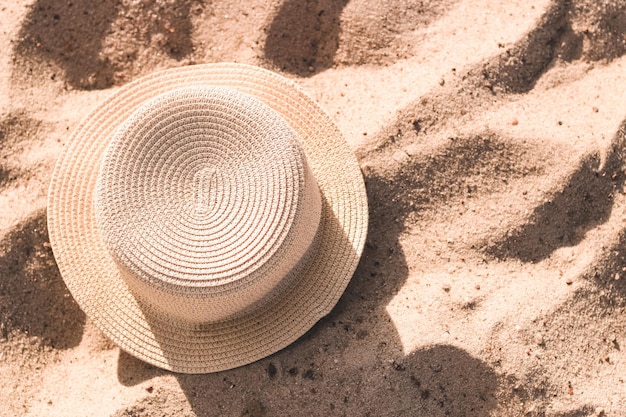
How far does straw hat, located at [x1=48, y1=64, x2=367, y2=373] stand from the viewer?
7.45 feet

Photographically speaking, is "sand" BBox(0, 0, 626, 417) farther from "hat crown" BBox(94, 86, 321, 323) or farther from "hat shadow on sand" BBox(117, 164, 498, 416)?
"hat crown" BBox(94, 86, 321, 323)

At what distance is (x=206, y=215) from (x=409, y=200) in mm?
774

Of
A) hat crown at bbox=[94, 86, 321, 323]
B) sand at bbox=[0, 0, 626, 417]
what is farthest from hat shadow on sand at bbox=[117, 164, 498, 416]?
hat crown at bbox=[94, 86, 321, 323]

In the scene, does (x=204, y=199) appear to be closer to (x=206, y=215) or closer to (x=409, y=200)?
(x=206, y=215)

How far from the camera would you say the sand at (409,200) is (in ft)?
8.29

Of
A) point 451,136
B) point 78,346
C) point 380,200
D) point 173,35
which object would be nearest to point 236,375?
point 78,346

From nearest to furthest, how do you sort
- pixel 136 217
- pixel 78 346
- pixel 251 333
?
pixel 136 217 → pixel 251 333 → pixel 78 346

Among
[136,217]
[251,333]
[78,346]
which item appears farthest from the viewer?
[78,346]

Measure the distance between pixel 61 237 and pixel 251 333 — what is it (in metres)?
0.70

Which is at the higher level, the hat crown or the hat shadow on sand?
the hat crown

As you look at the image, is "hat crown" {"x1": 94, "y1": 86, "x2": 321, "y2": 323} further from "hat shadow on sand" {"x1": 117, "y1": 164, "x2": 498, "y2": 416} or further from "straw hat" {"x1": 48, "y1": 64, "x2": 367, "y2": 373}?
"hat shadow on sand" {"x1": 117, "y1": 164, "x2": 498, "y2": 416}

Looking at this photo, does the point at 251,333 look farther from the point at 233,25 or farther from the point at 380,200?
the point at 233,25

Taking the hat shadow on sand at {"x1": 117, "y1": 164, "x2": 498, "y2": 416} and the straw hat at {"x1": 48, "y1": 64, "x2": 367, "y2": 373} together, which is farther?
the hat shadow on sand at {"x1": 117, "y1": 164, "x2": 498, "y2": 416}

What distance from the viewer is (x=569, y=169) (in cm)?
260
